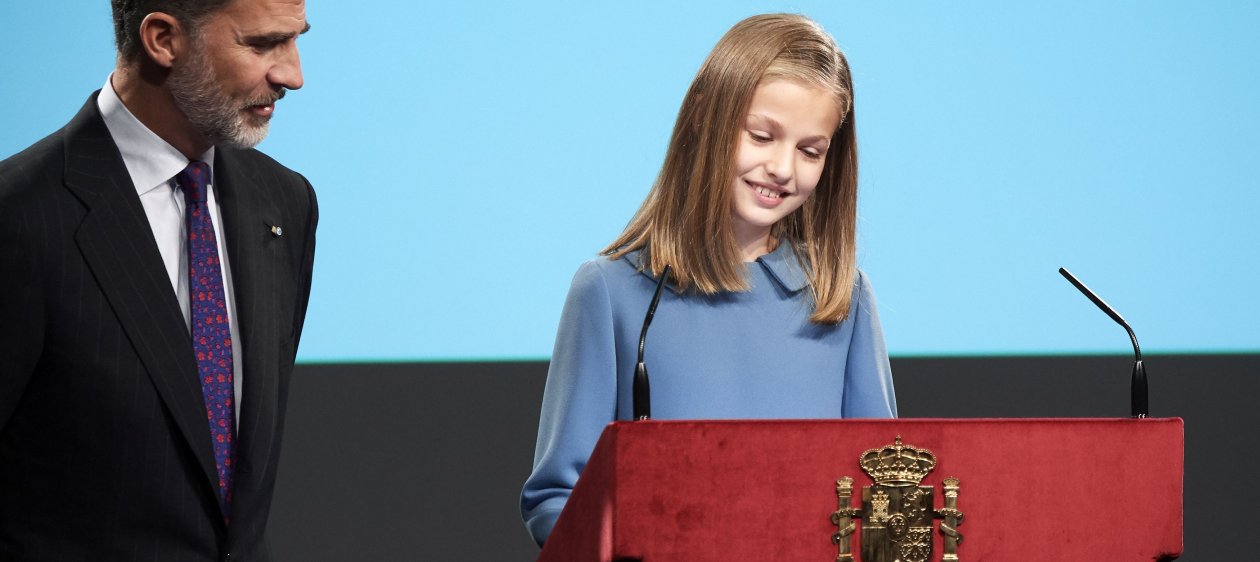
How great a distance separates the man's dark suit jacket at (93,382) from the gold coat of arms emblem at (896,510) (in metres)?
0.67

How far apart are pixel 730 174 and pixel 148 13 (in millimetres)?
672

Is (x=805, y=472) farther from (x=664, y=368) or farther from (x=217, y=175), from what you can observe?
(x=217, y=175)

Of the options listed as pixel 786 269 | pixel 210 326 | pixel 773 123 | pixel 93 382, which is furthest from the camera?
pixel 786 269

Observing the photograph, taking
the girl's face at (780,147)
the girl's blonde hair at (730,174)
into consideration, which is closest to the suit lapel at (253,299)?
the girl's blonde hair at (730,174)

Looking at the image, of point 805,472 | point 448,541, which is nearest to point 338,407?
point 448,541

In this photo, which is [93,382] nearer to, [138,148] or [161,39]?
[138,148]

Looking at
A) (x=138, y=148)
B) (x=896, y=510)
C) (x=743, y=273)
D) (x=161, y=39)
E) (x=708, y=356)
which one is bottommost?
(x=896, y=510)

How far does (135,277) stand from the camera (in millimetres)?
1343

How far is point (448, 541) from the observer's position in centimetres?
311

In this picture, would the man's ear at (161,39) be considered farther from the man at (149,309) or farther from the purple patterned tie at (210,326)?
the purple patterned tie at (210,326)

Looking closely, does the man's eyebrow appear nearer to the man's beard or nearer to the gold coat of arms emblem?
the man's beard

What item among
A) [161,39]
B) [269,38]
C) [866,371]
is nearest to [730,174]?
[866,371]

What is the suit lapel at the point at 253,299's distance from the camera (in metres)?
1.42

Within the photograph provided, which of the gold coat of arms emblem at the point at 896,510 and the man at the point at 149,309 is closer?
the gold coat of arms emblem at the point at 896,510
